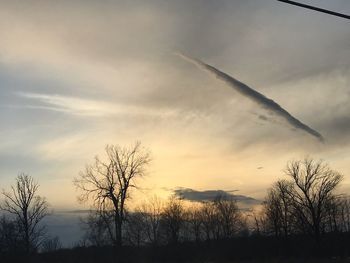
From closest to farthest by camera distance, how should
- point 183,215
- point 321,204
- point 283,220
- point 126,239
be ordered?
point 126,239 → point 321,204 → point 283,220 → point 183,215

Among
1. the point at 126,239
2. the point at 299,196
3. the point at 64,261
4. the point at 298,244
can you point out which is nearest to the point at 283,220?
Result: the point at 299,196

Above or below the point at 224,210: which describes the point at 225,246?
below

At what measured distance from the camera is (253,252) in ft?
241

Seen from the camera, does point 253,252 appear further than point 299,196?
No

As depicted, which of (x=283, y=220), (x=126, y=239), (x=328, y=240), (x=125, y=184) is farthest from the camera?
(x=283, y=220)

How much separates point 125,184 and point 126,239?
462 inches

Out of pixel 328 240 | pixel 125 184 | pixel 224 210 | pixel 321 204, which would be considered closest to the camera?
pixel 328 240

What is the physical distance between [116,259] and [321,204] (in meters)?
41.3

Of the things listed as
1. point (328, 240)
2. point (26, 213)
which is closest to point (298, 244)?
point (328, 240)

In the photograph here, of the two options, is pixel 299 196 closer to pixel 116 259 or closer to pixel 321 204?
pixel 321 204

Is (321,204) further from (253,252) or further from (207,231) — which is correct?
(207,231)

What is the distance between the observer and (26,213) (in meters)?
86.8

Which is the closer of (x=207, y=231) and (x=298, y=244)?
(x=298, y=244)

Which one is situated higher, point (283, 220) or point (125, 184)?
point (125, 184)
